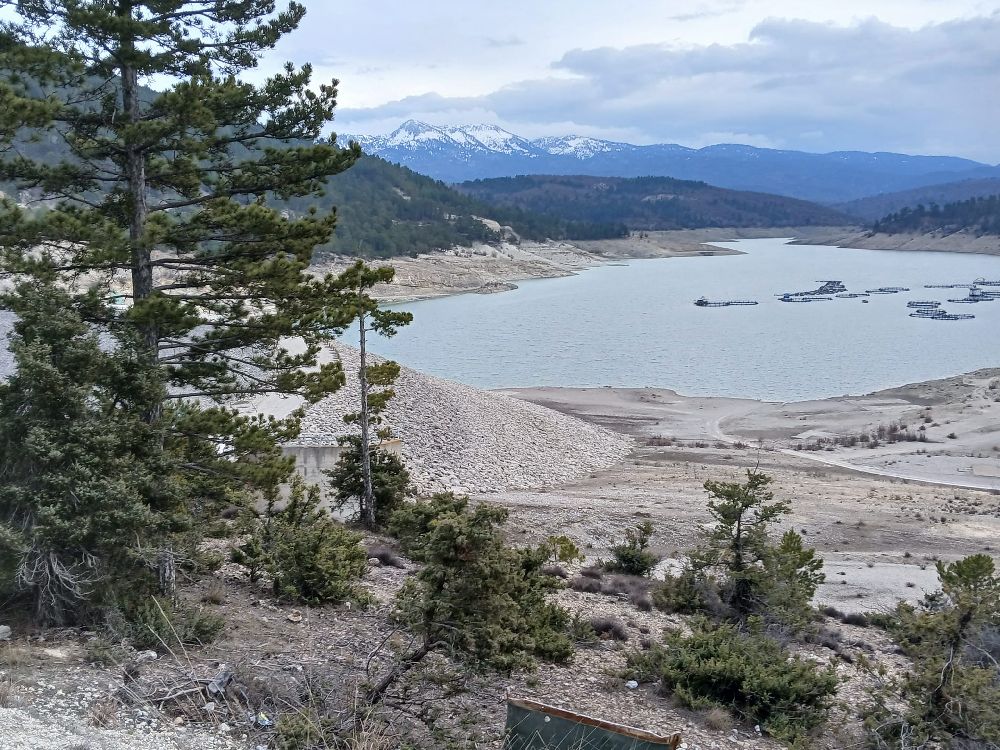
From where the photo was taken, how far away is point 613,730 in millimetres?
5805

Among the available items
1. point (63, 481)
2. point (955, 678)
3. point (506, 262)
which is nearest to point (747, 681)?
point (955, 678)

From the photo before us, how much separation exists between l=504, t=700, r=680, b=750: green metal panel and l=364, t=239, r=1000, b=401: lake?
41.1 meters

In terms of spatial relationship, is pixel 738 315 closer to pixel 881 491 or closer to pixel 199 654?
pixel 881 491

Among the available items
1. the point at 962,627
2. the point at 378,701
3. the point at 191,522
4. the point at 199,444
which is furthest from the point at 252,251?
the point at 962,627

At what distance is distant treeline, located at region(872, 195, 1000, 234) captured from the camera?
14425 centimetres

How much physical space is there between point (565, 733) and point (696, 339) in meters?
58.5

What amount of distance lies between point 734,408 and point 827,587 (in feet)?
84.9

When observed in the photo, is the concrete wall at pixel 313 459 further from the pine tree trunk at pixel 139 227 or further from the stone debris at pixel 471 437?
the pine tree trunk at pixel 139 227

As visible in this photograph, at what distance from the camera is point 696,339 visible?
2463 inches

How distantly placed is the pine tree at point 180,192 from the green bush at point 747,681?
4.80m

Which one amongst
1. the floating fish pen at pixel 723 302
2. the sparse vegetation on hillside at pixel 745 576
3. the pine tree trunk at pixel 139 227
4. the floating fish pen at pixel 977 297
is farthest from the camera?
the floating fish pen at pixel 977 297

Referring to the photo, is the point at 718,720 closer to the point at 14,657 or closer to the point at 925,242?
the point at 14,657

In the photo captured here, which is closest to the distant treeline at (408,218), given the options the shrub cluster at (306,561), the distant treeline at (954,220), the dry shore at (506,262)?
the dry shore at (506,262)

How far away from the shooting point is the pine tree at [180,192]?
8.45 metres
